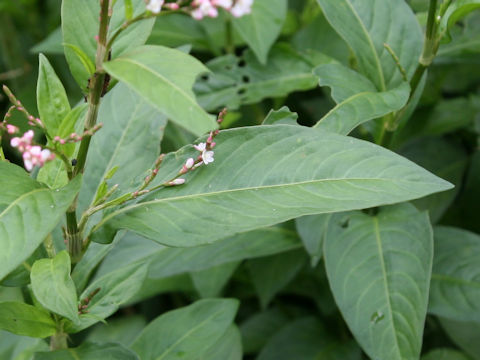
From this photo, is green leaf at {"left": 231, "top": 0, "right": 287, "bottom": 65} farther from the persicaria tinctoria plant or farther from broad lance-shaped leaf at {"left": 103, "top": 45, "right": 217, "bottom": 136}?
broad lance-shaped leaf at {"left": 103, "top": 45, "right": 217, "bottom": 136}

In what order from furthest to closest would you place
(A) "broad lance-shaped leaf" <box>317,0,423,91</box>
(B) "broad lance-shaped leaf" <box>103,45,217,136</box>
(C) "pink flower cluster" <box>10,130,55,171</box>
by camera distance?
1. (A) "broad lance-shaped leaf" <box>317,0,423,91</box>
2. (C) "pink flower cluster" <box>10,130,55,171</box>
3. (B) "broad lance-shaped leaf" <box>103,45,217,136</box>

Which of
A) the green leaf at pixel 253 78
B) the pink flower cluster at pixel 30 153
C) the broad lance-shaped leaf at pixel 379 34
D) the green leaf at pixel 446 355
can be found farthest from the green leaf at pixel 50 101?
the green leaf at pixel 446 355

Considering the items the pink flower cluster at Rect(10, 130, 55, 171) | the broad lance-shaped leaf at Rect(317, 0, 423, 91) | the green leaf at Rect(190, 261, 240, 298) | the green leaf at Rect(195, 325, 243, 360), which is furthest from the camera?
the green leaf at Rect(190, 261, 240, 298)

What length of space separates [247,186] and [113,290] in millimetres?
313

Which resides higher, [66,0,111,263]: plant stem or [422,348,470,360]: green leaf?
[66,0,111,263]: plant stem

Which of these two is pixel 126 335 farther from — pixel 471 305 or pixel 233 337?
pixel 471 305

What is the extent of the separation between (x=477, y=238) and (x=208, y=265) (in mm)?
622

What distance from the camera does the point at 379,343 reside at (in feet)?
4.07

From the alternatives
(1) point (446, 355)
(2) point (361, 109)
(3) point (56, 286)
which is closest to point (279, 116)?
(2) point (361, 109)

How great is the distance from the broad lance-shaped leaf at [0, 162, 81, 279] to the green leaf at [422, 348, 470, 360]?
112cm

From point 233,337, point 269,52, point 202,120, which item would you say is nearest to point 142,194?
point 202,120

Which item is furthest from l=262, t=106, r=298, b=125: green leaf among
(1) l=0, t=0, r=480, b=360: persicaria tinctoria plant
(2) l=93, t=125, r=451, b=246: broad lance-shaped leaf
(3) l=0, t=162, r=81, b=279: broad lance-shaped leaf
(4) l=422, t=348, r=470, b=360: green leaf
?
(4) l=422, t=348, r=470, b=360: green leaf

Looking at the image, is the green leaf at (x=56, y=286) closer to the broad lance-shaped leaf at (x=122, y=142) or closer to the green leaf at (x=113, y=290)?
the green leaf at (x=113, y=290)

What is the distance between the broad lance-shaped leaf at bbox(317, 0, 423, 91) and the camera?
1.42 meters
